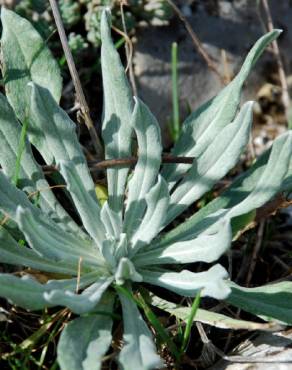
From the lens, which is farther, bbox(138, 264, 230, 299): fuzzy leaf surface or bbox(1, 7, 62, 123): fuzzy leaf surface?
bbox(1, 7, 62, 123): fuzzy leaf surface

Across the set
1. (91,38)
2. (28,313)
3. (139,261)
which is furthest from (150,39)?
(28,313)

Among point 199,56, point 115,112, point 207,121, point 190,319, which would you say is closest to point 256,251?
point 207,121

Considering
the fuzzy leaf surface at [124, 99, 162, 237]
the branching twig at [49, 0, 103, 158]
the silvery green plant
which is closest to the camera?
the silvery green plant

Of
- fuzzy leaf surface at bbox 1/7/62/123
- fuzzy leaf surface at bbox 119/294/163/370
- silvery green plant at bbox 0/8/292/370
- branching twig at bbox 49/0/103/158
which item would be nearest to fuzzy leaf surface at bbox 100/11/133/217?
silvery green plant at bbox 0/8/292/370

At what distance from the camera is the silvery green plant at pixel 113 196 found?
219cm

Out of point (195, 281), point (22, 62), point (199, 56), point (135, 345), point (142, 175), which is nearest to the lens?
point (135, 345)

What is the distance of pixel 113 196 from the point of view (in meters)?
2.64

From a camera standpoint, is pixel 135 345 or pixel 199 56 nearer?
pixel 135 345

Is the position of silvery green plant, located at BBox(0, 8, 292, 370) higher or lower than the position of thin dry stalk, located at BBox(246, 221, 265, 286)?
higher

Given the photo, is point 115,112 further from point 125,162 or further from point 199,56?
point 199,56

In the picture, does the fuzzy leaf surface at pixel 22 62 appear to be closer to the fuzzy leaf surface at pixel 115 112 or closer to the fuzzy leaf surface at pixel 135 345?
the fuzzy leaf surface at pixel 115 112

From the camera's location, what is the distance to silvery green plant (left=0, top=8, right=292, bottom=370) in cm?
219

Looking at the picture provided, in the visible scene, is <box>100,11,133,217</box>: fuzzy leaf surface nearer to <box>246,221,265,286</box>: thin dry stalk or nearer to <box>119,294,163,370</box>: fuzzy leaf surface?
<box>119,294,163,370</box>: fuzzy leaf surface

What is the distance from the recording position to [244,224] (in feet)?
8.33
